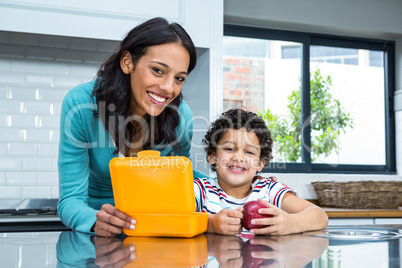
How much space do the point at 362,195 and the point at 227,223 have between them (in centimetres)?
191

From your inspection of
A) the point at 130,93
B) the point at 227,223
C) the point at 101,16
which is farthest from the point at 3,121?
the point at 227,223

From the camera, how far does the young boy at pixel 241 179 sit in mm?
1305

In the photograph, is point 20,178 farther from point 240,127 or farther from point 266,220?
point 266,220

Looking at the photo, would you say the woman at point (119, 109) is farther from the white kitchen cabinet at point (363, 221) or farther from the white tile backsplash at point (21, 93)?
the white kitchen cabinet at point (363, 221)

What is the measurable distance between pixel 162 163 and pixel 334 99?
2864 millimetres

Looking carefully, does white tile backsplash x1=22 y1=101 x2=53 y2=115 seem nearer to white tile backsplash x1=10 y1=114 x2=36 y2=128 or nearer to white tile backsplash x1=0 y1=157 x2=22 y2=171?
white tile backsplash x1=10 y1=114 x2=36 y2=128

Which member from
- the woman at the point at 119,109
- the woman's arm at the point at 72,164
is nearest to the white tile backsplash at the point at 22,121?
the woman at the point at 119,109

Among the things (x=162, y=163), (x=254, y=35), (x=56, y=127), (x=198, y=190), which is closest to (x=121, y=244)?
(x=162, y=163)

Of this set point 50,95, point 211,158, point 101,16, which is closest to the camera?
point 211,158

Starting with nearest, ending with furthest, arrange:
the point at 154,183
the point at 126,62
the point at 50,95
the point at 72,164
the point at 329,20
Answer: the point at 154,183 → the point at 72,164 → the point at 126,62 → the point at 50,95 → the point at 329,20

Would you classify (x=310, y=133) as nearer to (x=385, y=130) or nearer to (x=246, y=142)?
(x=385, y=130)

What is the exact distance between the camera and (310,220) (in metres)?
1.12

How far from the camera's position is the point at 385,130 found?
11.6 feet

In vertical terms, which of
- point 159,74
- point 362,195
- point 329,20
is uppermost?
point 329,20
